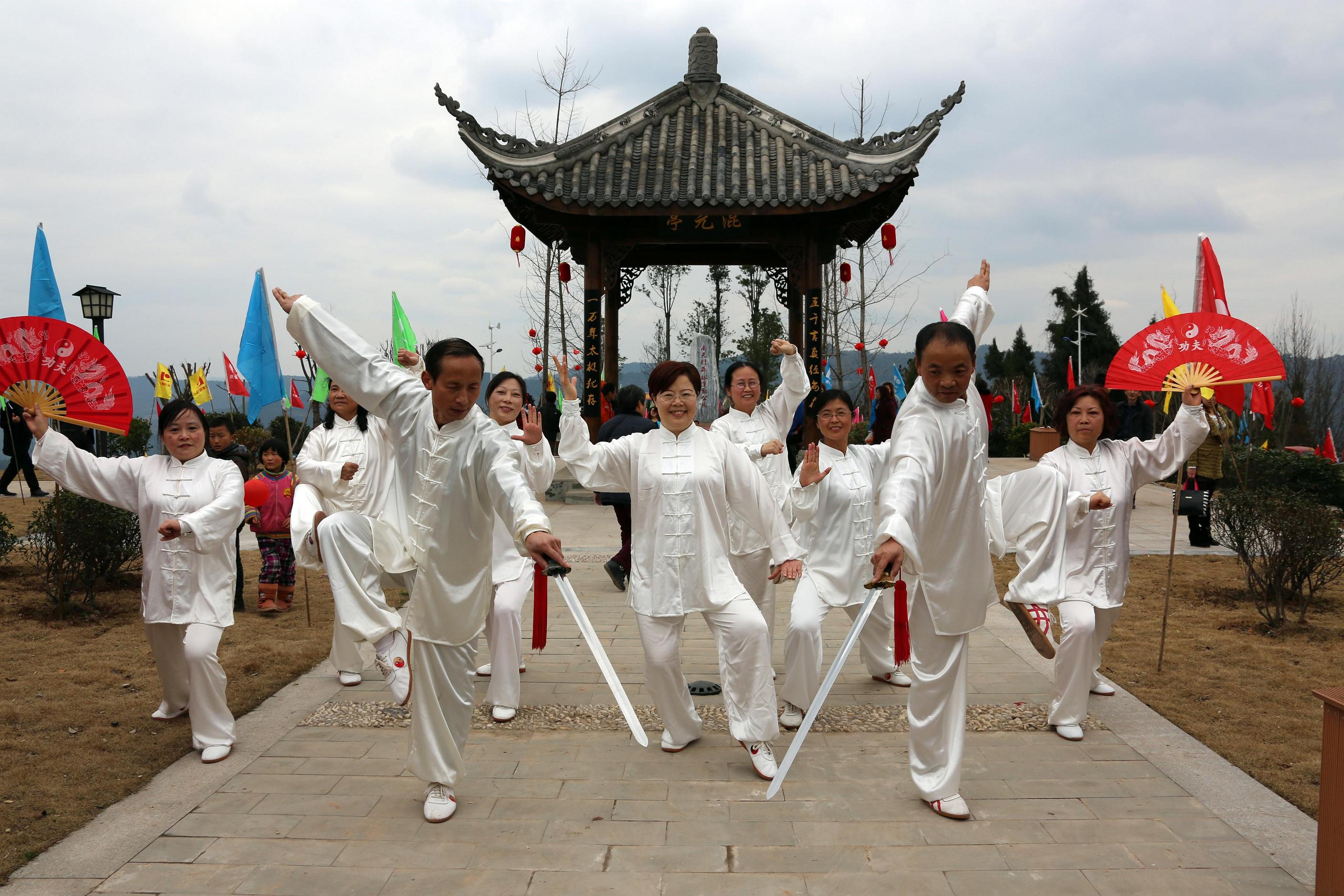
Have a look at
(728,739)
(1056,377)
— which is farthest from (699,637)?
(1056,377)

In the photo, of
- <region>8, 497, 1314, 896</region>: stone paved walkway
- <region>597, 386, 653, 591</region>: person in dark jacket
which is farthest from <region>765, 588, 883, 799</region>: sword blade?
<region>597, 386, 653, 591</region>: person in dark jacket

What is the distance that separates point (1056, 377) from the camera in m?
37.8

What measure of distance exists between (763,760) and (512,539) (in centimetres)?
190

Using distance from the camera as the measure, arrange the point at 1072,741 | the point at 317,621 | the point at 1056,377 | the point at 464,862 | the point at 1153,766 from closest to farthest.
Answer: the point at 464,862, the point at 1153,766, the point at 1072,741, the point at 317,621, the point at 1056,377

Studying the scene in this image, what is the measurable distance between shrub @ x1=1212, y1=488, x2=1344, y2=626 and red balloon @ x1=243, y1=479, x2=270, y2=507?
7.62 metres

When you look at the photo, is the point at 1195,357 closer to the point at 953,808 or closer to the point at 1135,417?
the point at 953,808

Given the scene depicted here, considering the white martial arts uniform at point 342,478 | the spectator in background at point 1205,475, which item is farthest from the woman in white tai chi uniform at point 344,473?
the spectator in background at point 1205,475

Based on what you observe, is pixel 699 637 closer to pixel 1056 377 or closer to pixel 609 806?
pixel 609 806

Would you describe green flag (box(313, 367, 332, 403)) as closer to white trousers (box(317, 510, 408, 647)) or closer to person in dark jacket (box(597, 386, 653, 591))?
person in dark jacket (box(597, 386, 653, 591))

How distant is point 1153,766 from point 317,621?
597cm

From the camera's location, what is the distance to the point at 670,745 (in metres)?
4.37

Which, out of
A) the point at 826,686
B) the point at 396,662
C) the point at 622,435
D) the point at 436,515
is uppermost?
the point at 622,435

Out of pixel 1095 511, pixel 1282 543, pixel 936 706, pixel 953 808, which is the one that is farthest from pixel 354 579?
pixel 1282 543

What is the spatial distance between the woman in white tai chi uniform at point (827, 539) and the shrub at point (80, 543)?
217 inches
